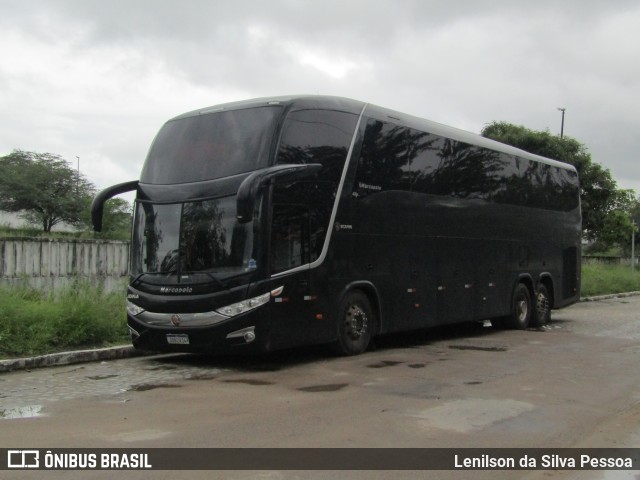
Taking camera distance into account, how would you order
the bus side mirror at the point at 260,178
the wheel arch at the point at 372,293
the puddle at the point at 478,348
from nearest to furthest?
1. the bus side mirror at the point at 260,178
2. the wheel arch at the point at 372,293
3. the puddle at the point at 478,348

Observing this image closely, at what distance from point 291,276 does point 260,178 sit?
1.59m

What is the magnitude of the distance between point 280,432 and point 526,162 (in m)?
12.2

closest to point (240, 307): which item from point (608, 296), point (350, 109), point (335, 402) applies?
point (335, 402)

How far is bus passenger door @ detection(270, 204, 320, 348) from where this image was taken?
31.9ft

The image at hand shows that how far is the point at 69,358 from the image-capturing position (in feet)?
34.4

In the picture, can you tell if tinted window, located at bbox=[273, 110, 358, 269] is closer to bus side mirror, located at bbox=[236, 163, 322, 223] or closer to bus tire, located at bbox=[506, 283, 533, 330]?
bus side mirror, located at bbox=[236, 163, 322, 223]

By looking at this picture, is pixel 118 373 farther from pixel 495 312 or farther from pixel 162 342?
pixel 495 312

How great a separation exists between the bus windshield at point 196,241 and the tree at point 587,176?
2382cm

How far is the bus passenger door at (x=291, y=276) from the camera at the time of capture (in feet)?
31.9

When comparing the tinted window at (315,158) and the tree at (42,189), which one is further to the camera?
the tree at (42,189)

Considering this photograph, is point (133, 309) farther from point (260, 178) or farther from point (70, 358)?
point (260, 178)

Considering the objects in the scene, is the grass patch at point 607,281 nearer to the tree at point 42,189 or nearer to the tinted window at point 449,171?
the tinted window at point 449,171

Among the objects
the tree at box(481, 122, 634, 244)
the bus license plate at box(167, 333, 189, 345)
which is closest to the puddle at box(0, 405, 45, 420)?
the bus license plate at box(167, 333, 189, 345)

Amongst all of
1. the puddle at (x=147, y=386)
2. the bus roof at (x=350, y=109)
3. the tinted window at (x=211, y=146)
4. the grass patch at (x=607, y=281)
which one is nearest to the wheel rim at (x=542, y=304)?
the bus roof at (x=350, y=109)
